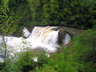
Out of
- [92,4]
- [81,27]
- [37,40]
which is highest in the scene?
[92,4]

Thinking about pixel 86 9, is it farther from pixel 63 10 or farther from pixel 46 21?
pixel 46 21

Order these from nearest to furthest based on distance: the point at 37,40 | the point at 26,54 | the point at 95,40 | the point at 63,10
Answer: the point at 26,54 → the point at 95,40 → the point at 37,40 → the point at 63,10

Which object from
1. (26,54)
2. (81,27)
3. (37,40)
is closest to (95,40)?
(26,54)

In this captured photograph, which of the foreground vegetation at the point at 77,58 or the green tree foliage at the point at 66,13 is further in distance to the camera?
the green tree foliage at the point at 66,13

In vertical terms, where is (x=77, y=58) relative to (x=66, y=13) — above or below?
below

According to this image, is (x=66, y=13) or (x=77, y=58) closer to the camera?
(x=77, y=58)

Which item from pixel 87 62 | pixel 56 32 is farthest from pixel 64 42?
Result: pixel 87 62

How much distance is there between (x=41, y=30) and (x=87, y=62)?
1308 cm

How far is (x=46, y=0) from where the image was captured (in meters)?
25.2

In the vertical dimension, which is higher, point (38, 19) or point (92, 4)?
point (92, 4)

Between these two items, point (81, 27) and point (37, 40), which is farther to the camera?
point (81, 27)

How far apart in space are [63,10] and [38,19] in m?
5.21

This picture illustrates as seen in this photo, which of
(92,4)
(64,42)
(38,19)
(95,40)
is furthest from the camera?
(38,19)

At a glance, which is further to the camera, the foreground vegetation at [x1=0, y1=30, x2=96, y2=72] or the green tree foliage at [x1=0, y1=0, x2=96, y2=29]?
the green tree foliage at [x1=0, y1=0, x2=96, y2=29]
